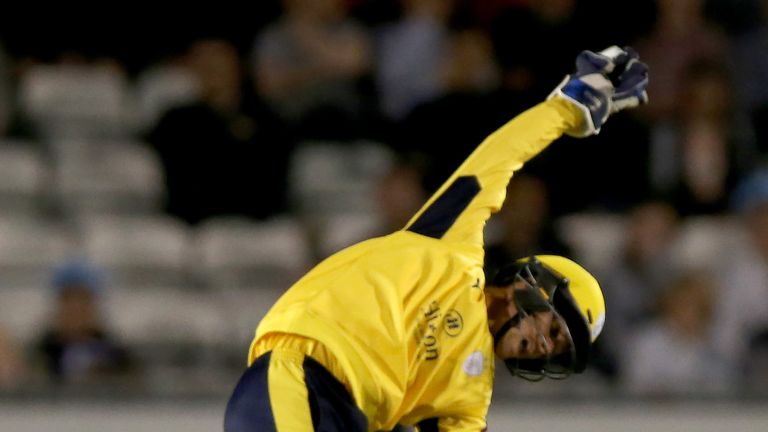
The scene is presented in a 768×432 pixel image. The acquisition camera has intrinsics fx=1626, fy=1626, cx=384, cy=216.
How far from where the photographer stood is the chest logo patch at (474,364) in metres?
4.49

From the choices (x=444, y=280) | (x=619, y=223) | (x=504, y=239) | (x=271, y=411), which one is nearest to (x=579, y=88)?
(x=444, y=280)

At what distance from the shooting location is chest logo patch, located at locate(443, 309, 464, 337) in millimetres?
4469

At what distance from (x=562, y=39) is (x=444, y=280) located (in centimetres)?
353

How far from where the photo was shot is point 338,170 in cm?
789

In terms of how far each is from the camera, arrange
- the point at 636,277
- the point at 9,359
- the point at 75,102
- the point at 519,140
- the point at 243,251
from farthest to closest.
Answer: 1. the point at 75,102
2. the point at 243,251
3. the point at 636,277
4. the point at 9,359
5. the point at 519,140

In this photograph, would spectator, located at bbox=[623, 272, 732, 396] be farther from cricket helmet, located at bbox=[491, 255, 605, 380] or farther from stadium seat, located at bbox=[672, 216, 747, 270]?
cricket helmet, located at bbox=[491, 255, 605, 380]

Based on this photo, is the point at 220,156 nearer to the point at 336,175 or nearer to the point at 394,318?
the point at 336,175

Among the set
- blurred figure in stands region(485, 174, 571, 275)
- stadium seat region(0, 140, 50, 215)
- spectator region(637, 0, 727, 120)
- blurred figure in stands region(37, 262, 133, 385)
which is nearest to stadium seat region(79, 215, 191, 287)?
stadium seat region(0, 140, 50, 215)

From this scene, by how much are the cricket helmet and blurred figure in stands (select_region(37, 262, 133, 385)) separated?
8.22 ft

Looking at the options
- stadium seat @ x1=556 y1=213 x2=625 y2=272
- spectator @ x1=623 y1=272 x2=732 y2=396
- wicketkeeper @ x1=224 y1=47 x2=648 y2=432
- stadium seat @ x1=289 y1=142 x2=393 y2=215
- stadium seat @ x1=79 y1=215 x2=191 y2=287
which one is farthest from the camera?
stadium seat @ x1=289 y1=142 x2=393 y2=215

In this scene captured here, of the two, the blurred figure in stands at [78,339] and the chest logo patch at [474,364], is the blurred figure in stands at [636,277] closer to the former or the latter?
the blurred figure in stands at [78,339]

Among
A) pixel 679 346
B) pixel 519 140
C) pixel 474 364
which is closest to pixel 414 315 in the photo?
pixel 474 364

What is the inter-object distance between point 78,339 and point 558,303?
2.88 metres

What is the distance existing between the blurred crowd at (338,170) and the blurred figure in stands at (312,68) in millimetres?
11
